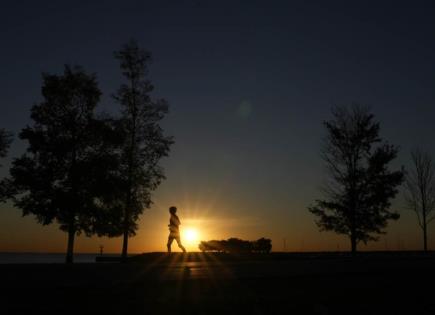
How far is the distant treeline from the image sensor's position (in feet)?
153

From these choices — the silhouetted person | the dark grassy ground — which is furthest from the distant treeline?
the dark grassy ground

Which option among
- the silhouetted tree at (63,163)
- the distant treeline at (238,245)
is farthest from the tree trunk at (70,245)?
the distant treeline at (238,245)

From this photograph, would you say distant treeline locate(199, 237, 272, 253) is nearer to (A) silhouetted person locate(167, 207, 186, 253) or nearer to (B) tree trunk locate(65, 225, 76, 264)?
(A) silhouetted person locate(167, 207, 186, 253)

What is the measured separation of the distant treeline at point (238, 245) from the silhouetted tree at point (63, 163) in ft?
57.1

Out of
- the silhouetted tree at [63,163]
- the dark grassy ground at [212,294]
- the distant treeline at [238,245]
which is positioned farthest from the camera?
the distant treeline at [238,245]

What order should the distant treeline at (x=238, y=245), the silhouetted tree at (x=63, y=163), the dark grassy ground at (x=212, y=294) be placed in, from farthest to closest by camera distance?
the distant treeline at (x=238, y=245) < the silhouetted tree at (x=63, y=163) < the dark grassy ground at (x=212, y=294)

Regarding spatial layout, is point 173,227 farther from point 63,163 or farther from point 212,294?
point 212,294

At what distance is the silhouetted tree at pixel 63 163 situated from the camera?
30984 mm

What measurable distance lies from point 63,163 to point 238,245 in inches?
815

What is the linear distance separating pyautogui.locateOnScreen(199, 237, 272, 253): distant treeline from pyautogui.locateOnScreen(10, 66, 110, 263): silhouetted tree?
57.1 ft

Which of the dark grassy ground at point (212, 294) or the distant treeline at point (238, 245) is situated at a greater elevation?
the distant treeline at point (238, 245)

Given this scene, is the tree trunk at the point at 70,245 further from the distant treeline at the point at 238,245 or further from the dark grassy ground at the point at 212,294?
the distant treeline at the point at 238,245

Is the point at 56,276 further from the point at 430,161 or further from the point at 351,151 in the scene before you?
the point at 430,161

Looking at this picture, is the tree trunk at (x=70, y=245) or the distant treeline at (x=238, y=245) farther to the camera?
the distant treeline at (x=238, y=245)
